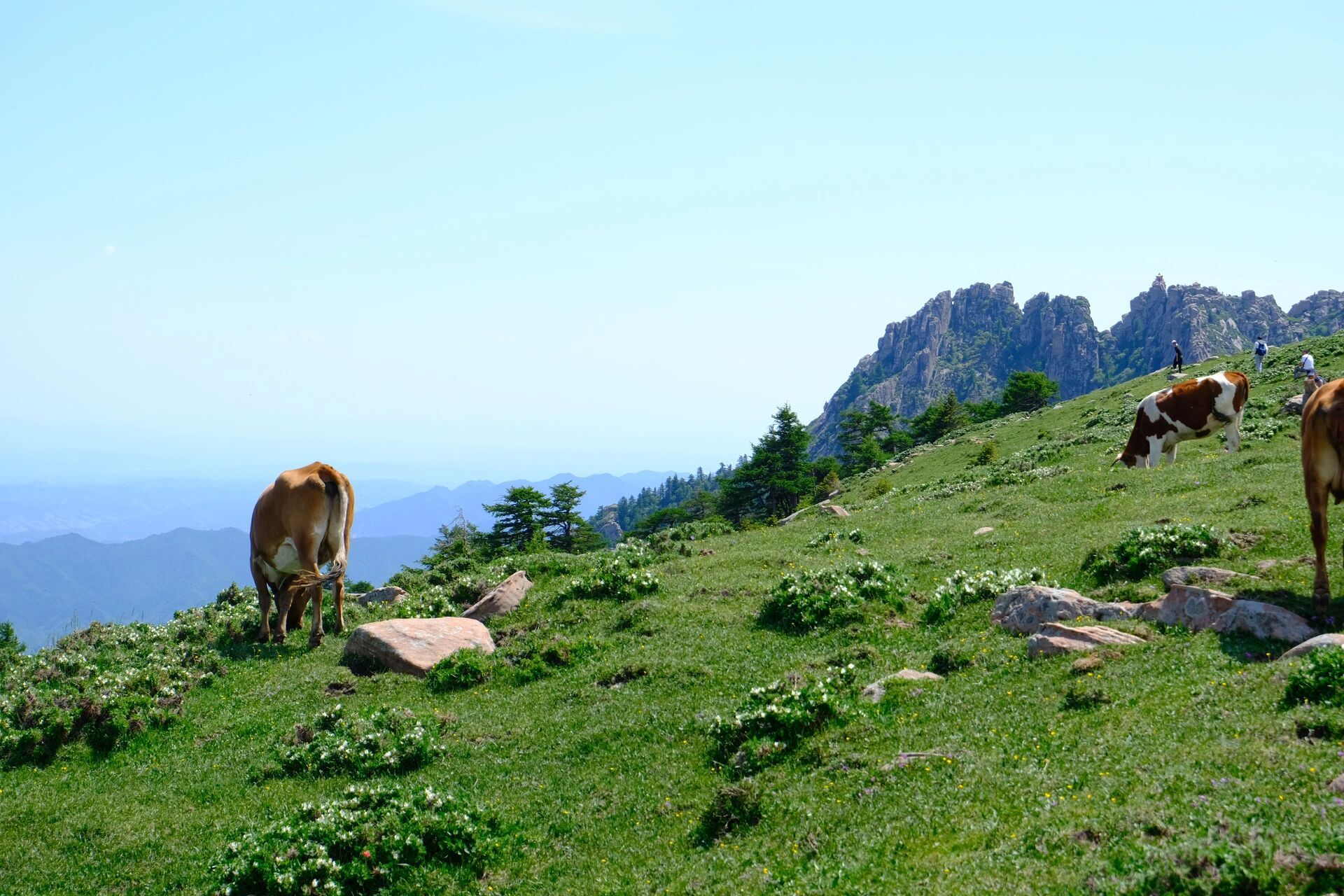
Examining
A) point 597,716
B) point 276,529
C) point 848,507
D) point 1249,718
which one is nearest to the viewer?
point 1249,718

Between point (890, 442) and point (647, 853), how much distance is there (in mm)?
90697

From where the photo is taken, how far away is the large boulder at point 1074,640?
12719 mm

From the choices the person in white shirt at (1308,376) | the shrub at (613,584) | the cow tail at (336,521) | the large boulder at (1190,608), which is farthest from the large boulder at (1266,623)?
the person in white shirt at (1308,376)

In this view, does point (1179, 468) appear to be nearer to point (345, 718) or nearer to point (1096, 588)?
point (1096, 588)

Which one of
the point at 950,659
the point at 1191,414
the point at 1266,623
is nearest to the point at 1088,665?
the point at 950,659

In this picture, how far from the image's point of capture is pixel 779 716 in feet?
39.6

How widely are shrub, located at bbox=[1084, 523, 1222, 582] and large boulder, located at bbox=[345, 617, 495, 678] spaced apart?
13046mm

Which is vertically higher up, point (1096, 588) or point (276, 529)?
point (276, 529)

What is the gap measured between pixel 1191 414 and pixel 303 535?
27968 mm

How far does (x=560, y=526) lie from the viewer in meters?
71.5

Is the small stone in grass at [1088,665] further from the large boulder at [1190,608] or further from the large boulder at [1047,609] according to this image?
the large boulder at [1047,609]

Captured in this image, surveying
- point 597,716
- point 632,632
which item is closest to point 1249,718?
point 597,716

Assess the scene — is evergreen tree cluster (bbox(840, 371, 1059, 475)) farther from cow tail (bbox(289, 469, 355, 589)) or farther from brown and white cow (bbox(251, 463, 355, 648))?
brown and white cow (bbox(251, 463, 355, 648))

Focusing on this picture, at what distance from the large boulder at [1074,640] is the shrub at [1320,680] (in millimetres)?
2965
